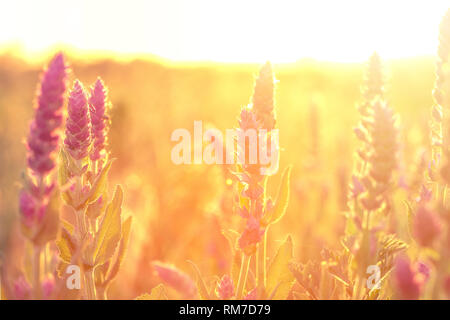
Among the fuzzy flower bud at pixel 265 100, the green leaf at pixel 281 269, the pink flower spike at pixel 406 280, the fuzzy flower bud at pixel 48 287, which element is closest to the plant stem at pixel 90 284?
the fuzzy flower bud at pixel 48 287

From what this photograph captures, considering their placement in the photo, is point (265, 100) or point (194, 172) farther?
point (194, 172)

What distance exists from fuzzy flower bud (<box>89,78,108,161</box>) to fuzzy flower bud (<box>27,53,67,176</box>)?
0.96 feet

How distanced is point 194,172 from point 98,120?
12.0ft

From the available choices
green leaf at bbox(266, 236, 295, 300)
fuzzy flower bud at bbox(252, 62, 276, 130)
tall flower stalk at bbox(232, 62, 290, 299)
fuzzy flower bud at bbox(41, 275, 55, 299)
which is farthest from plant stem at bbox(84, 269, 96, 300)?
fuzzy flower bud at bbox(252, 62, 276, 130)

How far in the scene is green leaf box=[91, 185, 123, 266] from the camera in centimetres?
199

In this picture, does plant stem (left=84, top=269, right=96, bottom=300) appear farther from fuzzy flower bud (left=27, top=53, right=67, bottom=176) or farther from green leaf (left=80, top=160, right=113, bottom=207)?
fuzzy flower bud (left=27, top=53, right=67, bottom=176)

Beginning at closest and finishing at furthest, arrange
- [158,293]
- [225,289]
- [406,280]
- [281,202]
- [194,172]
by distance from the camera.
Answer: [406,280] → [225,289] → [281,202] → [158,293] → [194,172]

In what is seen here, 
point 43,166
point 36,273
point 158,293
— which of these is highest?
point 43,166

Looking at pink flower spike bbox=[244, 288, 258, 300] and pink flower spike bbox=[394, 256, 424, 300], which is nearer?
pink flower spike bbox=[394, 256, 424, 300]

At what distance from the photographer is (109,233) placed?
2.01 m

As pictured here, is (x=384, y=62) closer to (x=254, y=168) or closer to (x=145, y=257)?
(x=254, y=168)

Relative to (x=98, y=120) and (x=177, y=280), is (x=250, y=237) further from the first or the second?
(x=98, y=120)

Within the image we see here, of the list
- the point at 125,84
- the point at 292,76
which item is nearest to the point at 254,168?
the point at 125,84

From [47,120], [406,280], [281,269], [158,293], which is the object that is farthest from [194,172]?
[406,280]
